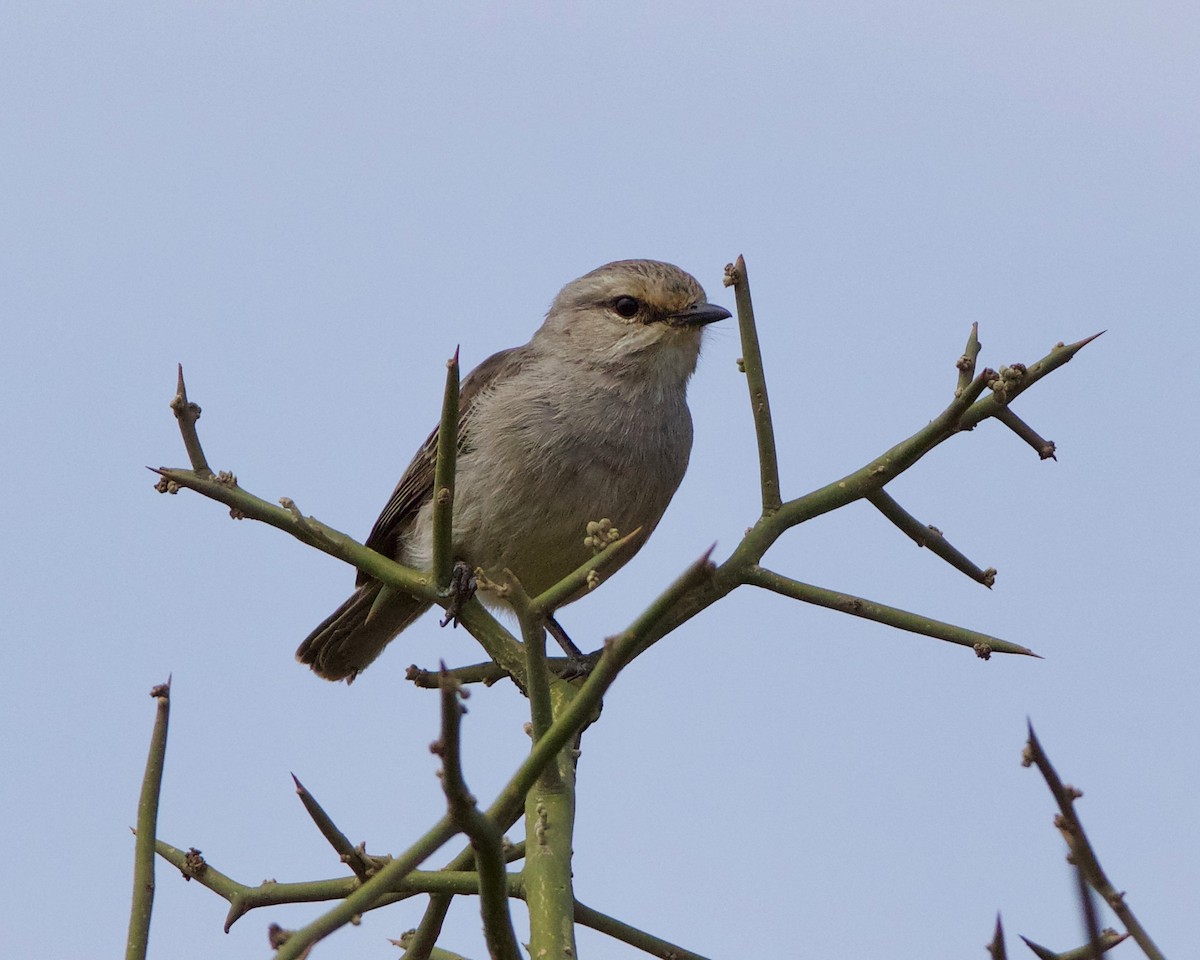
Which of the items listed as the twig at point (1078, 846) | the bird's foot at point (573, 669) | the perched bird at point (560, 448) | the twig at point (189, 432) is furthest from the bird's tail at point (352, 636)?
the twig at point (1078, 846)

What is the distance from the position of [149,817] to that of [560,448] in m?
3.89

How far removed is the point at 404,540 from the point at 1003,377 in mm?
4201

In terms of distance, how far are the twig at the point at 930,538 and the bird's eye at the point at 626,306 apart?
12.8 feet

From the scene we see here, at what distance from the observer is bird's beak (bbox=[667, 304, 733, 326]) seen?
6629 millimetres

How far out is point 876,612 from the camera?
270cm

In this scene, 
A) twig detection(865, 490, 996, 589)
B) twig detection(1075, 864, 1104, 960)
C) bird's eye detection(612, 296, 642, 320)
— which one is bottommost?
twig detection(1075, 864, 1104, 960)

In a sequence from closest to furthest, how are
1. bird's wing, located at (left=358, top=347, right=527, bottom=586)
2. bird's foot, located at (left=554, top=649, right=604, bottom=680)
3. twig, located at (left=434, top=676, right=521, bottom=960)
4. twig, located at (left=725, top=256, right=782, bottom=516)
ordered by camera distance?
twig, located at (left=434, top=676, right=521, bottom=960)
twig, located at (left=725, top=256, right=782, bottom=516)
bird's foot, located at (left=554, top=649, right=604, bottom=680)
bird's wing, located at (left=358, top=347, right=527, bottom=586)

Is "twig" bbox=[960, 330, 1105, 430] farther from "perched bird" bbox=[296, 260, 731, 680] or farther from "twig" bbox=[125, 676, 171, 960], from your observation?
"perched bird" bbox=[296, 260, 731, 680]

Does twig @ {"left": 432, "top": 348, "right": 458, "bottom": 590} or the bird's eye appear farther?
the bird's eye

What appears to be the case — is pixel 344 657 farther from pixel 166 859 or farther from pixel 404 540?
pixel 166 859

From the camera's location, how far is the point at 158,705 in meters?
2.17

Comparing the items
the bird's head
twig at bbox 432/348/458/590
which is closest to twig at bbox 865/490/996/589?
twig at bbox 432/348/458/590

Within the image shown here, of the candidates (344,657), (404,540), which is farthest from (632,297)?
(344,657)

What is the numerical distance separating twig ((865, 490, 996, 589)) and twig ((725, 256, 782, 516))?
0.20 metres
